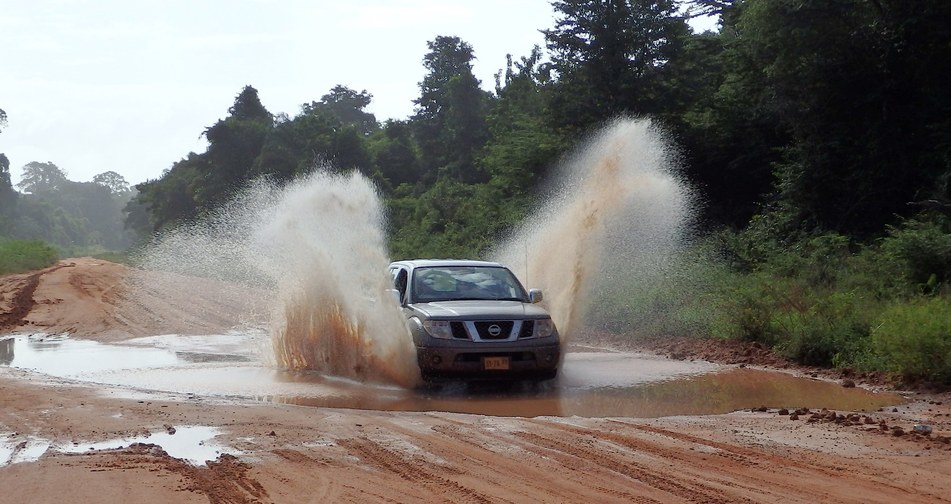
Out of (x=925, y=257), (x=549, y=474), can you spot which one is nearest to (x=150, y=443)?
(x=549, y=474)

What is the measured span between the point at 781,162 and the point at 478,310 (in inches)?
780

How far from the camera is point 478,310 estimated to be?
11.7m

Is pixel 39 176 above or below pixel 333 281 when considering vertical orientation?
above

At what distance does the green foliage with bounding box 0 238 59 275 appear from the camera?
39.4 meters

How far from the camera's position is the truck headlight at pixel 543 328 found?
38.4ft

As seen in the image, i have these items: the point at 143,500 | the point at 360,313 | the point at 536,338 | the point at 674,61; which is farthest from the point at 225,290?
the point at 143,500

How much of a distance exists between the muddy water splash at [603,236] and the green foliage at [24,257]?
2662 cm

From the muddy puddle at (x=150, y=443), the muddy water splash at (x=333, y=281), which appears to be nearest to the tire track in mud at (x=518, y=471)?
the muddy puddle at (x=150, y=443)

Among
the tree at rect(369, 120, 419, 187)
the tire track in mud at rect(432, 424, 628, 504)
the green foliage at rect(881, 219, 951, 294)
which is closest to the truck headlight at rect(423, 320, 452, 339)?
the tire track in mud at rect(432, 424, 628, 504)

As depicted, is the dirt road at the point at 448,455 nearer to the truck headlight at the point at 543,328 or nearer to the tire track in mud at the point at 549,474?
the tire track in mud at the point at 549,474

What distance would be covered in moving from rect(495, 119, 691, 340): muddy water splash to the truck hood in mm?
1756

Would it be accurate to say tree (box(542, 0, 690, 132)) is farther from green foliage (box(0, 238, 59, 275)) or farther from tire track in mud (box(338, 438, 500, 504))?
tire track in mud (box(338, 438, 500, 504))

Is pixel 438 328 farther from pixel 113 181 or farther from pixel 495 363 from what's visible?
pixel 113 181

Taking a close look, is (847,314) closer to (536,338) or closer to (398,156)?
(536,338)
